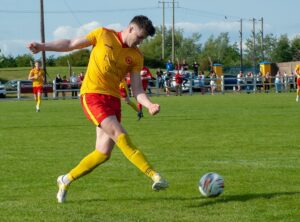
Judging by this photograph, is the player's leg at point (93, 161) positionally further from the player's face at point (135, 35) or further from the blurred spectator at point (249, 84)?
the blurred spectator at point (249, 84)

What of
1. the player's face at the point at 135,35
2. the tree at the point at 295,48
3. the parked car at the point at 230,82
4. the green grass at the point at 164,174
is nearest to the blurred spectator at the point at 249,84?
the parked car at the point at 230,82

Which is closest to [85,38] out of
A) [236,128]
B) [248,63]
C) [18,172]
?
[18,172]

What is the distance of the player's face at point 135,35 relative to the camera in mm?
7789

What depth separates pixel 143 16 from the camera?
7.87 metres

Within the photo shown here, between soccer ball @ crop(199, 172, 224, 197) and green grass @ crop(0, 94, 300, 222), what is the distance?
0.07 meters

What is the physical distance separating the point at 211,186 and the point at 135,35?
6.18 feet

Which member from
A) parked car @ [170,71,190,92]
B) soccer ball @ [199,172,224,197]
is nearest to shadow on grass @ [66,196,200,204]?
soccer ball @ [199,172,224,197]

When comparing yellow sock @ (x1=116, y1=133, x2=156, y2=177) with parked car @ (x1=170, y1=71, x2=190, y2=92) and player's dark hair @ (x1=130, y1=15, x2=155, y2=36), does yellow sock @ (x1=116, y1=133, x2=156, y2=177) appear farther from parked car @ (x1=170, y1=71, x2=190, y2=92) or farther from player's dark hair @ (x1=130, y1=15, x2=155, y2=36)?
parked car @ (x1=170, y1=71, x2=190, y2=92)

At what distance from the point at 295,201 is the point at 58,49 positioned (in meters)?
3.06

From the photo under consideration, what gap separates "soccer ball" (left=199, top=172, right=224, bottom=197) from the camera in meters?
8.18

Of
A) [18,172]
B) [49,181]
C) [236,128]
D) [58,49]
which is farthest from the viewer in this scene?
[236,128]

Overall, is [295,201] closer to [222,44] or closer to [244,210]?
[244,210]

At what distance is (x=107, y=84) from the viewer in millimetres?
8047

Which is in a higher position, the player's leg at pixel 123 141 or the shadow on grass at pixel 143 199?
the player's leg at pixel 123 141
